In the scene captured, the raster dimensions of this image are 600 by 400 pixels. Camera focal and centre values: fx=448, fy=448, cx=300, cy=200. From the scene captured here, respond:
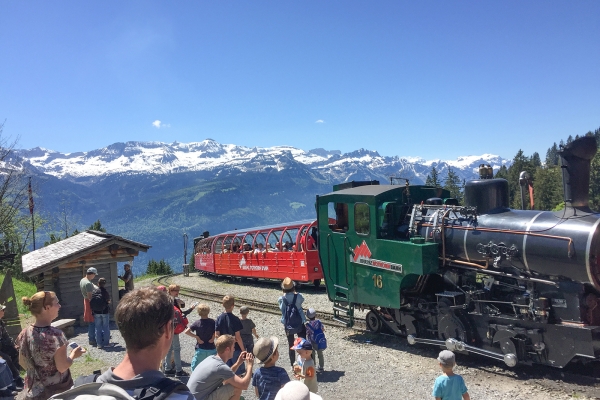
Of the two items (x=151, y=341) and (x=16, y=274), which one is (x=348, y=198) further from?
(x=16, y=274)

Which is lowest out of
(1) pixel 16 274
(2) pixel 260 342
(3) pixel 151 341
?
(1) pixel 16 274

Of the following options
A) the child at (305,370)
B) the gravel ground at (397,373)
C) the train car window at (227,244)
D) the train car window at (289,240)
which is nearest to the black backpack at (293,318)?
the gravel ground at (397,373)

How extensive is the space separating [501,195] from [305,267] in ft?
35.0

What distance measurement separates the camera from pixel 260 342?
4.43m

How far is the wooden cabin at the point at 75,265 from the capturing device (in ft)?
40.5

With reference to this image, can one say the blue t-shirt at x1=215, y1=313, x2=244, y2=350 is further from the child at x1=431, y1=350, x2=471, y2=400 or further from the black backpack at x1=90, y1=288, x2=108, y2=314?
the black backpack at x1=90, y1=288, x2=108, y2=314

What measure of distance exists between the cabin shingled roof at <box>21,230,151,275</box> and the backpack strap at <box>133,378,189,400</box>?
37.8ft

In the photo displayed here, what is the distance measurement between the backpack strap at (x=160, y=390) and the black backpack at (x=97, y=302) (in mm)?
8928

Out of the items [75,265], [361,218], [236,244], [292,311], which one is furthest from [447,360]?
[236,244]

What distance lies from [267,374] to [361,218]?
5.86 m

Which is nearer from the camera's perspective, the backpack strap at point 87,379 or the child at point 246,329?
the backpack strap at point 87,379

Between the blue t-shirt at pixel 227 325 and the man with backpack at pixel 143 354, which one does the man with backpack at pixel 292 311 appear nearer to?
the blue t-shirt at pixel 227 325

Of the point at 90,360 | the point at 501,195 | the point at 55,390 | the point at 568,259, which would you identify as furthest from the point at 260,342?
the point at 90,360

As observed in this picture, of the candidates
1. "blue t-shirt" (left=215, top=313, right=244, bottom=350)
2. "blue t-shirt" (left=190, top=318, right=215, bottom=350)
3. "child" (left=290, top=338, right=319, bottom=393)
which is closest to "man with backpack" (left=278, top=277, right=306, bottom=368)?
"blue t-shirt" (left=215, top=313, right=244, bottom=350)
